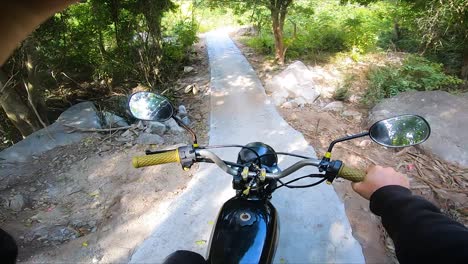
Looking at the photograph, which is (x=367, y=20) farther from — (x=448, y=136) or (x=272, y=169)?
(x=272, y=169)

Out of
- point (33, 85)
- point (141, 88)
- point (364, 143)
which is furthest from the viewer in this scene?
point (141, 88)

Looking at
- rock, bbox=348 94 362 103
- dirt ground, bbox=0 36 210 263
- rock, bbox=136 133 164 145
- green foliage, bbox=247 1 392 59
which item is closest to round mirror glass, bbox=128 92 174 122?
dirt ground, bbox=0 36 210 263

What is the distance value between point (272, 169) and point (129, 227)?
2.09 meters

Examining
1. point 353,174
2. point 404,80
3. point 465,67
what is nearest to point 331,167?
point 353,174

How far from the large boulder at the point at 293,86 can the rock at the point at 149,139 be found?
2.59 m

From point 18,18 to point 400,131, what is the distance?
5.83 ft

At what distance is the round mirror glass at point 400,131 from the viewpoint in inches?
65.1

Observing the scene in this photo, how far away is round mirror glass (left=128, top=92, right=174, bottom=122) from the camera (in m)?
1.93

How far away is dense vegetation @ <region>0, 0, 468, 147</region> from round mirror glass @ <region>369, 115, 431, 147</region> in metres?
4.41

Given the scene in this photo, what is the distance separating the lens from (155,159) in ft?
5.53

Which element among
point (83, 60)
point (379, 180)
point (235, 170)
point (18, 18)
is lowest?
point (83, 60)

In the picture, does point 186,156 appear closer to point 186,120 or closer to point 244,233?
point 244,233

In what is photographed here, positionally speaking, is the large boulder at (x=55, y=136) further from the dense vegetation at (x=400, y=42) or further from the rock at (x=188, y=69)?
the dense vegetation at (x=400, y=42)

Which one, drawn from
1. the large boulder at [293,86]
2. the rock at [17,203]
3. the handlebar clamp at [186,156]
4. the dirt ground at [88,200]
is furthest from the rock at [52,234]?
the large boulder at [293,86]
